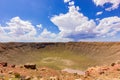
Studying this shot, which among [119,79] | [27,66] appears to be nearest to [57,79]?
[119,79]

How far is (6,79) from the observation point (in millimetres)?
21266

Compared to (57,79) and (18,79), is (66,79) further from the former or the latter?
(18,79)

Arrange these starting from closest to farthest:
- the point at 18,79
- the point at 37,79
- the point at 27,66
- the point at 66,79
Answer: the point at 18,79 < the point at 37,79 < the point at 66,79 < the point at 27,66

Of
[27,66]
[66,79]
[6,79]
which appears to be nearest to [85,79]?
[66,79]

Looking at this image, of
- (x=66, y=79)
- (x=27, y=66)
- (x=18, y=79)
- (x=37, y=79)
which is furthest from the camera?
(x=27, y=66)

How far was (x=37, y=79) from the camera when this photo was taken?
22.6 m

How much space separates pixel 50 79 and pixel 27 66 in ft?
45.9

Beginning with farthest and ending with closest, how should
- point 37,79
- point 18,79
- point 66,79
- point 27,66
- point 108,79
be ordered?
point 27,66 → point 108,79 → point 66,79 → point 37,79 → point 18,79

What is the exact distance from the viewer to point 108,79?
1045 inches

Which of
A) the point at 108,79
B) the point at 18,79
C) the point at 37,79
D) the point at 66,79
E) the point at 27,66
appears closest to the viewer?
the point at 18,79

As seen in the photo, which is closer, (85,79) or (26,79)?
(26,79)

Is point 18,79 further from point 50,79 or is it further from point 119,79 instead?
point 119,79

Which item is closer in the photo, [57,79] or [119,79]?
[57,79]

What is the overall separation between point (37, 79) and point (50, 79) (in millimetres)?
1271
